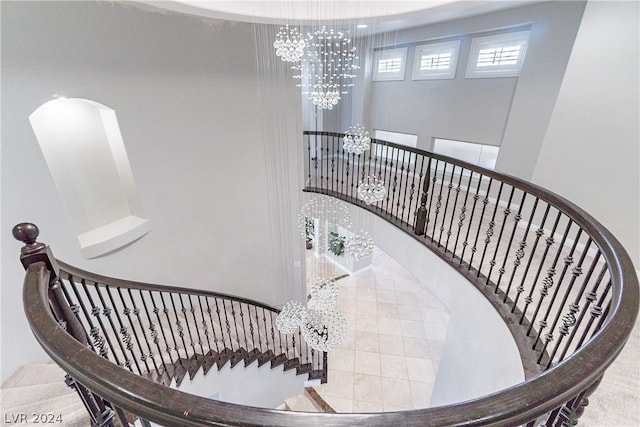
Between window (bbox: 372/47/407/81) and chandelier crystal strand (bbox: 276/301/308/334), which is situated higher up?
window (bbox: 372/47/407/81)

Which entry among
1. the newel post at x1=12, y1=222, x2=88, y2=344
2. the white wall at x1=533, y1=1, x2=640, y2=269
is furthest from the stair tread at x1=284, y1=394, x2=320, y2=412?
the white wall at x1=533, y1=1, x2=640, y2=269

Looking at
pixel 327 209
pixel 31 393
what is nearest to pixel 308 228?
pixel 327 209

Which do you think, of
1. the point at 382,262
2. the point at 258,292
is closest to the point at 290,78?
the point at 258,292

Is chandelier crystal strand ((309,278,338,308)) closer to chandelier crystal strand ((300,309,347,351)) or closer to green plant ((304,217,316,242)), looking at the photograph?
chandelier crystal strand ((300,309,347,351))

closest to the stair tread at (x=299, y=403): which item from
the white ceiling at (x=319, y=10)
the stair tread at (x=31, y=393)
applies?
the stair tread at (x=31, y=393)

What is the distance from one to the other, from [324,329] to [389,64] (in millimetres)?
5928

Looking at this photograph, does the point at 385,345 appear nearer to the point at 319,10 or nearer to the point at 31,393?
the point at 31,393

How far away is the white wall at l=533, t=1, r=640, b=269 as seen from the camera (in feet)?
9.34

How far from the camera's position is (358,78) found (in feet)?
22.1

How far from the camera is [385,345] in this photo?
221 inches

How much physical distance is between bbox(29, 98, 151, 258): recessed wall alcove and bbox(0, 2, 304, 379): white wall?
0.19 m

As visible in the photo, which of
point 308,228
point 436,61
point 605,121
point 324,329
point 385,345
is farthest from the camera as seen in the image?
point 436,61

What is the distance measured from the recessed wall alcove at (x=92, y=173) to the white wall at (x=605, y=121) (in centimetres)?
502

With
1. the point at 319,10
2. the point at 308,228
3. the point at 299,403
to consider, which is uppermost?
the point at 319,10
